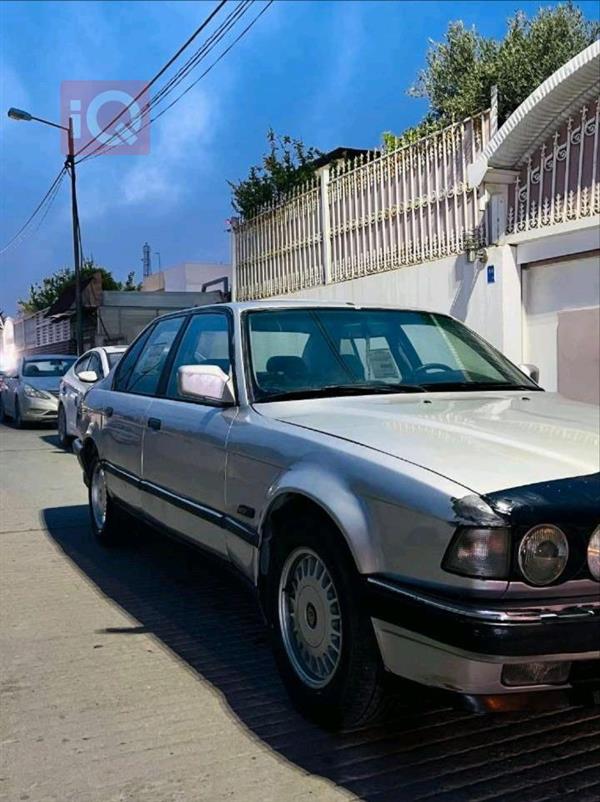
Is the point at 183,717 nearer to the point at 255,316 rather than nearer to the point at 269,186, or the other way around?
the point at 255,316

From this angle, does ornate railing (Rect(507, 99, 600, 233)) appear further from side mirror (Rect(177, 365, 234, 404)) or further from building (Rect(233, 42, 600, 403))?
side mirror (Rect(177, 365, 234, 404))

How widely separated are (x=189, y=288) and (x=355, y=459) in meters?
36.3

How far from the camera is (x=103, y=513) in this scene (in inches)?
231

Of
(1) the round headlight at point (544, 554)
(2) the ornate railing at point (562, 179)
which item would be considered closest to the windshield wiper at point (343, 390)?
(1) the round headlight at point (544, 554)

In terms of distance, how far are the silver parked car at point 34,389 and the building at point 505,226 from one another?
5.86 metres

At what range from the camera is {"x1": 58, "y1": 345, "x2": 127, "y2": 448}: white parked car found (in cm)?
1077

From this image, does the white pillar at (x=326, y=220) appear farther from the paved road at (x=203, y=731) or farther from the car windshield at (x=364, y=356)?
the paved road at (x=203, y=731)

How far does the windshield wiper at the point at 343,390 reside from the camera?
369cm

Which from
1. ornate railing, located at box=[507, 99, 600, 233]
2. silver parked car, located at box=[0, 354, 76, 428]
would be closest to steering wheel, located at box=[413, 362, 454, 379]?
ornate railing, located at box=[507, 99, 600, 233]

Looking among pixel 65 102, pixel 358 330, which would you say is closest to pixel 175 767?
pixel 358 330

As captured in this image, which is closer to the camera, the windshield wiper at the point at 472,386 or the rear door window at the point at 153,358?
the windshield wiper at the point at 472,386

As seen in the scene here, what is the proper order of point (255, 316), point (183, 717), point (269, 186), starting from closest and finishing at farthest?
point (183, 717)
point (255, 316)
point (269, 186)

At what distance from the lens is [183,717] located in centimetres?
321

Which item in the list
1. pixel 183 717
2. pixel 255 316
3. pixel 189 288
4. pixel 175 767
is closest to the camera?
pixel 175 767
